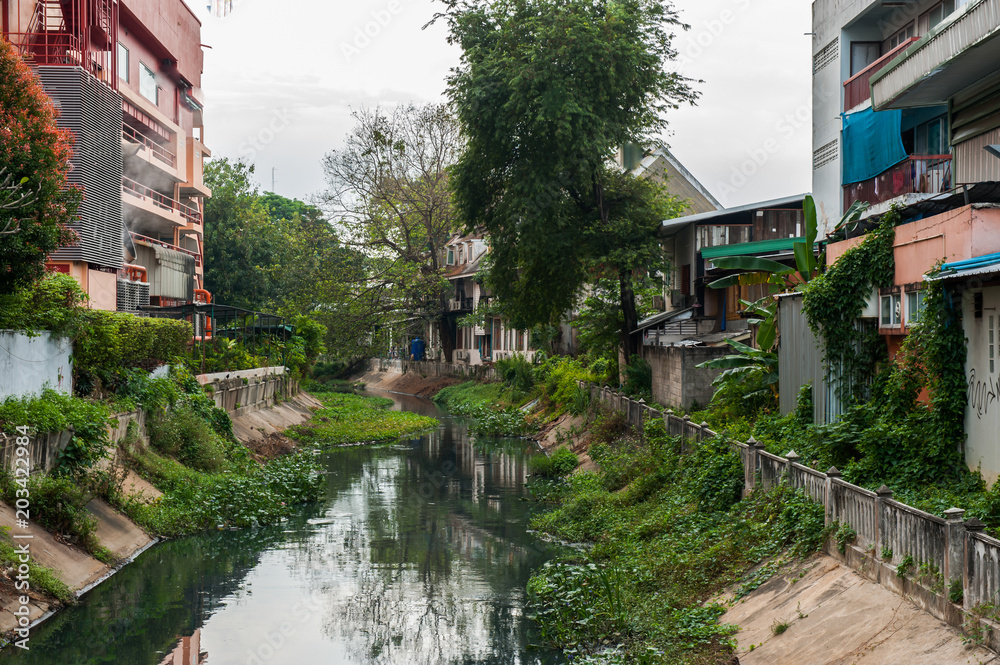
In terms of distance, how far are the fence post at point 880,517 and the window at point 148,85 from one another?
106 feet

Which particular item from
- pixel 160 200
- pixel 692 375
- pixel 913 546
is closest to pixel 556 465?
pixel 692 375

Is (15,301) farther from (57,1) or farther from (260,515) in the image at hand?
(57,1)

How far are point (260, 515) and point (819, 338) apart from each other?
12.6m

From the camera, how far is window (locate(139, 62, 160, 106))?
1374 inches

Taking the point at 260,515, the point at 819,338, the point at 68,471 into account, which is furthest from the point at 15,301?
the point at 819,338

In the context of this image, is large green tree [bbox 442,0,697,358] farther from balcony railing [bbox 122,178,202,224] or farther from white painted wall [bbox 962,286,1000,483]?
white painted wall [bbox 962,286,1000,483]

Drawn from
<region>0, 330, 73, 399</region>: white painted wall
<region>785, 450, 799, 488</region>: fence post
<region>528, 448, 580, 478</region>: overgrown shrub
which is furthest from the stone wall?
<region>0, 330, 73, 399</region>: white painted wall

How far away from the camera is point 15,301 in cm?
1616

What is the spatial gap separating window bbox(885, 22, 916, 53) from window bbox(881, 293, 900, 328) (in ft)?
26.0

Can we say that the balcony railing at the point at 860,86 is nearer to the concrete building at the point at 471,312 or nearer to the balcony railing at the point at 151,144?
the balcony railing at the point at 151,144

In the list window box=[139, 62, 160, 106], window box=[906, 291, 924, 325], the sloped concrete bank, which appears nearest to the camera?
the sloped concrete bank

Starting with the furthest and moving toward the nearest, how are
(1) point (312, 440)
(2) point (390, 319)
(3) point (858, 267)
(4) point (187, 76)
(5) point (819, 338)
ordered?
(2) point (390, 319), (4) point (187, 76), (1) point (312, 440), (5) point (819, 338), (3) point (858, 267)

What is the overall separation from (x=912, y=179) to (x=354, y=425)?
25030 millimetres

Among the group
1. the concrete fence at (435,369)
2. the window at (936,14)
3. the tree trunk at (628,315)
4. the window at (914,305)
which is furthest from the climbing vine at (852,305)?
the concrete fence at (435,369)
